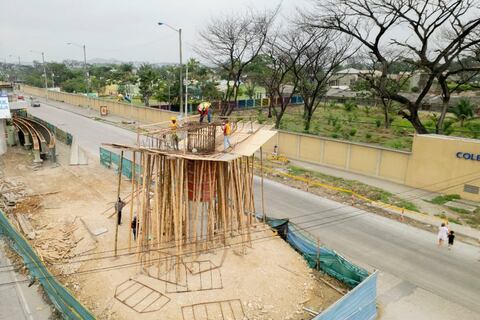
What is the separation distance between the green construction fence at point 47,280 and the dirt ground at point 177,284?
791mm

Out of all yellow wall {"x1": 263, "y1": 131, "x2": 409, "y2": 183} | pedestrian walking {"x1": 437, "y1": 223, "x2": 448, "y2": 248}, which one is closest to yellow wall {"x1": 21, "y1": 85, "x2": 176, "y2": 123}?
yellow wall {"x1": 263, "y1": 131, "x2": 409, "y2": 183}

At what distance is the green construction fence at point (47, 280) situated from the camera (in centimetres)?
1038

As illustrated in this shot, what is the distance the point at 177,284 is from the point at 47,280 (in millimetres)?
4286

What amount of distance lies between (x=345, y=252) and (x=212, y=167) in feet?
22.9

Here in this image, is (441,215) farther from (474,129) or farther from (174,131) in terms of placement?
(474,129)

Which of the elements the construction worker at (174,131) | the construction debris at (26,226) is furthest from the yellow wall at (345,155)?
the construction debris at (26,226)

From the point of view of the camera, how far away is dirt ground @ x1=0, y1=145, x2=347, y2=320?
1212cm

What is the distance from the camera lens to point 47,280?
12617 millimetres

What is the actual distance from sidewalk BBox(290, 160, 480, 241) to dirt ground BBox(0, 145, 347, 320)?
8714 mm

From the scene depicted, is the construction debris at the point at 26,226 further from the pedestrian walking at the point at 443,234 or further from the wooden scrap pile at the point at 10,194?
the pedestrian walking at the point at 443,234

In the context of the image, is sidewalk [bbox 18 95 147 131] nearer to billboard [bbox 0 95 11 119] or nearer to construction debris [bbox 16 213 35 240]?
billboard [bbox 0 95 11 119]

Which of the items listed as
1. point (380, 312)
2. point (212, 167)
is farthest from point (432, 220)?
point (212, 167)

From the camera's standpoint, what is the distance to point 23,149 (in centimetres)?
3534

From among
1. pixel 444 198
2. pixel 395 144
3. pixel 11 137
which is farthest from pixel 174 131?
pixel 11 137
